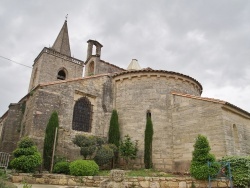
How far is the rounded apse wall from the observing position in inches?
653

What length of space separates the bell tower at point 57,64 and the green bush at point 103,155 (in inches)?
743

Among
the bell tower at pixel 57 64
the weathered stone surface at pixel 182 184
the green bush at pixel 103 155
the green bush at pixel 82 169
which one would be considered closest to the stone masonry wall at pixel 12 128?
the green bush at pixel 103 155

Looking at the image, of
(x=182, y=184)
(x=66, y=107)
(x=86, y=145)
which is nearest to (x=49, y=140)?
(x=86, y=145)

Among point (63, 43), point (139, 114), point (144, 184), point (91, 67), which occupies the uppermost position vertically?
point (63, 43)

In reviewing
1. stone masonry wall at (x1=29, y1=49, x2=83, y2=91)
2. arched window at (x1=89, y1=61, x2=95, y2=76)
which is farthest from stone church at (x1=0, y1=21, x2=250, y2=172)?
stone masonry wall at (x1=29, y1=49, x2=83, y2=91)

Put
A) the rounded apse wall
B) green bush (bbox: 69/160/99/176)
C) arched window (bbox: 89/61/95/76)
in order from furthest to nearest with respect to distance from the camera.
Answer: arched window (bbox: 89/61/95/76) < the rounded apse wall < green bush (bbox: 69/160/99/176)

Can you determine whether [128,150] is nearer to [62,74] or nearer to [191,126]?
[191,126]

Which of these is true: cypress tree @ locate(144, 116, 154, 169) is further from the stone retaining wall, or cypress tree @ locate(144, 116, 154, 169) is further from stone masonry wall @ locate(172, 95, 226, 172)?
the stone retaining wall

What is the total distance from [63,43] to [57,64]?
4.10 m

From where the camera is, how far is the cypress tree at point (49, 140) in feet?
46.0

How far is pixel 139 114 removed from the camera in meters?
17.7

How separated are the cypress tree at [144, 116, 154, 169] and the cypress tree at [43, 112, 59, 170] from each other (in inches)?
237

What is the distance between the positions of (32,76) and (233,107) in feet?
93.9

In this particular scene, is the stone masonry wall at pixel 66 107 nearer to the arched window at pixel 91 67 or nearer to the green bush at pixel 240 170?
the arched window at pixel 91 67
